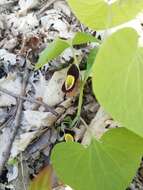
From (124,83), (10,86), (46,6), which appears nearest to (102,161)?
(124,83)

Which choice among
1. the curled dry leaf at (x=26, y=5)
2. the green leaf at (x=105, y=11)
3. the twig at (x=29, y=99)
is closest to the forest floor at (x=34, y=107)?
the twig at (x=29, y=99)

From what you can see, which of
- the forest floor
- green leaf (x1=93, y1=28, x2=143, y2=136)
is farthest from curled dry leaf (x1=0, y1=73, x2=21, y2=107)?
green leaf (x1=93, y1=28, x2=143, y2=136)

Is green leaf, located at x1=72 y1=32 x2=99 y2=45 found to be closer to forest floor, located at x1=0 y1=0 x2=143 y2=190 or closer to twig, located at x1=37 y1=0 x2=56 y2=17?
forest floor, located at x1=0 y1=0 x2=143 y2=190

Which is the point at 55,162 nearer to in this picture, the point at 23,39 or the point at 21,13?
the point at 23,39

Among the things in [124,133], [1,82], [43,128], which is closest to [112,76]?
[124,133]

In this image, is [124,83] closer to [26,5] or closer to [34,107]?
[34,107]

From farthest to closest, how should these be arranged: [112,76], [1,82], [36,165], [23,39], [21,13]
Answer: [21,13] → [23,39] → [1,82] → [36,165] → [112,76]

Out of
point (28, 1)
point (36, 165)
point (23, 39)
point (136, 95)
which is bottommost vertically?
point (36, 165)

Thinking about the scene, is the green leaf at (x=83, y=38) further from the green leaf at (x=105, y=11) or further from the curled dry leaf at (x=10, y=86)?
the curled dry leaf at (x=10, y=86)
